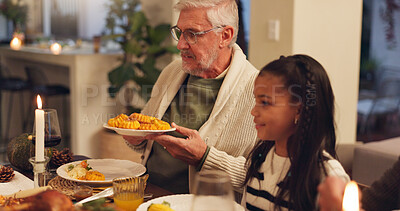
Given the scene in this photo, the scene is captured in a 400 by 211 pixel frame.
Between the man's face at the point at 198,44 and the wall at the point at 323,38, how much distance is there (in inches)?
42.1

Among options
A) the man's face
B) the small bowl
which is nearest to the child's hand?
the small bowl

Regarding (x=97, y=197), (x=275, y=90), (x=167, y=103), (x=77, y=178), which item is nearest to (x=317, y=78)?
(x=275, y=90)

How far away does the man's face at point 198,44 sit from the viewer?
2041 millimetres

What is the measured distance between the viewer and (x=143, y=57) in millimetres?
4371

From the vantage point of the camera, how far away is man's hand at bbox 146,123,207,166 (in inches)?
65.9

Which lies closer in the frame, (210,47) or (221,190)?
(221,190)

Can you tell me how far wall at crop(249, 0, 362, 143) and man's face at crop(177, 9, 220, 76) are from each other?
107 cm

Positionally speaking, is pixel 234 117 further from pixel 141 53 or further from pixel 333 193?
pixel 141 53

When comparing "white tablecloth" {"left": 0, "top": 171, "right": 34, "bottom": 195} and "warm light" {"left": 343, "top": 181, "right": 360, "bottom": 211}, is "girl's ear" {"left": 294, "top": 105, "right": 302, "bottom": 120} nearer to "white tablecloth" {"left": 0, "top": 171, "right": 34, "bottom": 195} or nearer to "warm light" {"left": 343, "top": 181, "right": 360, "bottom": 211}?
"warm light" {"left": 343, "top": 181, "right": 360, "bottom": 211}

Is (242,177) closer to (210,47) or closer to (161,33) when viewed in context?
(210,47)

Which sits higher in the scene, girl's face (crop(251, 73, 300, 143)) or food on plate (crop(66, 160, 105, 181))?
girl's face (crop(251, 73, 300, 143))

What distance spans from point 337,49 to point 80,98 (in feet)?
6.96

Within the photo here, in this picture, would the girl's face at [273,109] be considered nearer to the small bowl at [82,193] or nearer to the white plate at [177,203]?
the white plate at [177,203]

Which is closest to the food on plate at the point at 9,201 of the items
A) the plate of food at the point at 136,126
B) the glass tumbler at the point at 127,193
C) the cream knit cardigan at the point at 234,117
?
the glass tumbler at the point at 127,193
